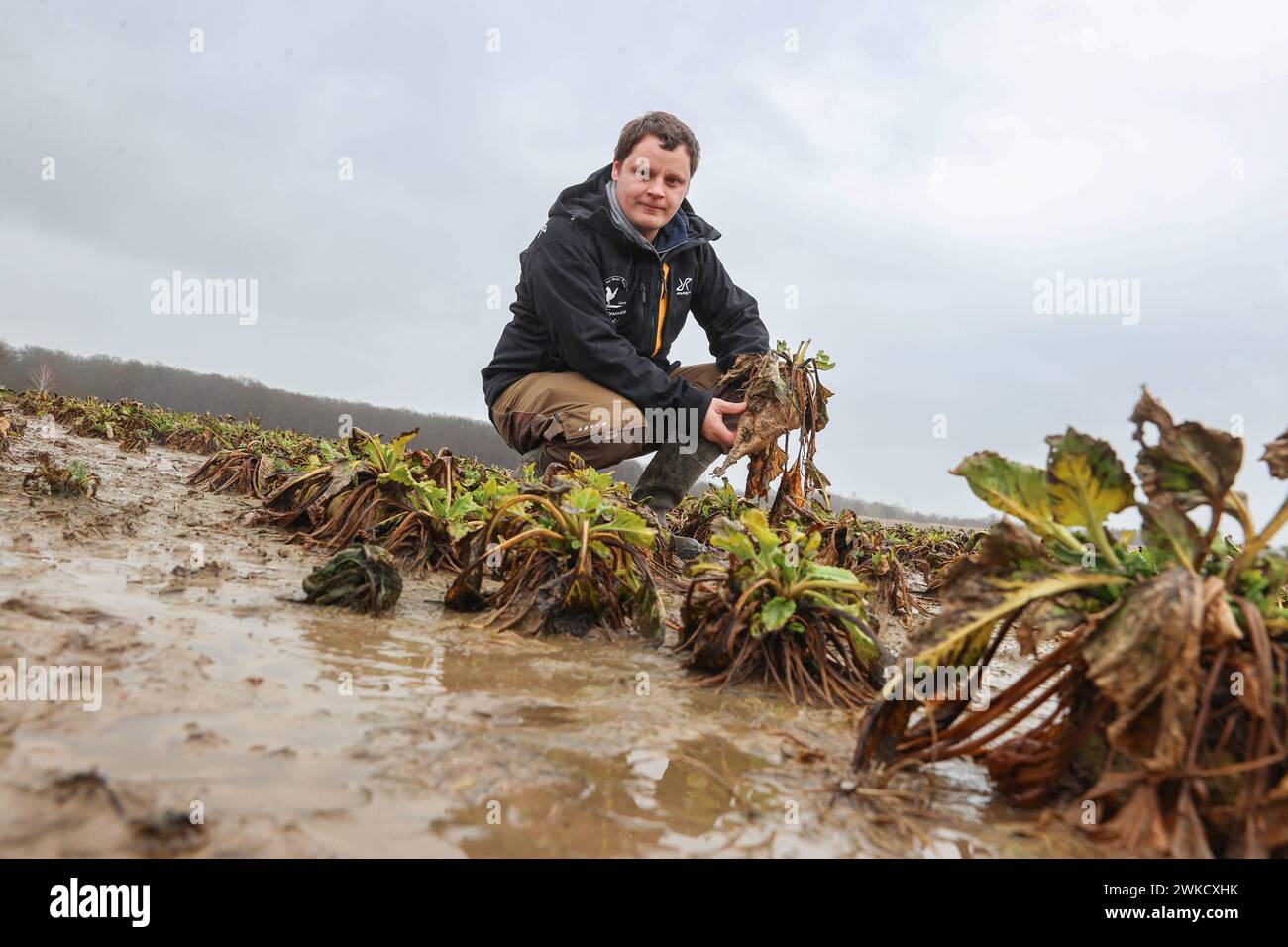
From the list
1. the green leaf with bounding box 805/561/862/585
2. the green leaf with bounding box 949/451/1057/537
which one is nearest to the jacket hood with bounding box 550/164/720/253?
the green leaf with bounding box 805/561/862/585

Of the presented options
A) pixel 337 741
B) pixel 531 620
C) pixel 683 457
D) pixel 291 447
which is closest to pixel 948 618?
pixel 337 741

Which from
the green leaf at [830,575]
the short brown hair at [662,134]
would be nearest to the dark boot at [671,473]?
the short brown hair at [662,134]

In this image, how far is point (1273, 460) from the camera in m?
1.55

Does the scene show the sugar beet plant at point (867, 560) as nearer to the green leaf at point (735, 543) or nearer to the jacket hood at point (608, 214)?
the green leaf at point (735, 543)

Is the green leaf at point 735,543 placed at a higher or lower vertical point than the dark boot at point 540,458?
lower

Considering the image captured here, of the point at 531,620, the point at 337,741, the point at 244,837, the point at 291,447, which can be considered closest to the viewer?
the point at 244,837

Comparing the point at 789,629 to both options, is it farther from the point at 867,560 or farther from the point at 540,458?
the point at 540,458

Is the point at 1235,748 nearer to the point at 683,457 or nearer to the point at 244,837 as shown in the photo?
the point at 244,837

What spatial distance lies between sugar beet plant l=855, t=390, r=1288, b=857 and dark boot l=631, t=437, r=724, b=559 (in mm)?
3520

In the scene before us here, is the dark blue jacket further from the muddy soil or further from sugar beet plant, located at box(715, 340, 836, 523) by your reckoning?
the muddy soil

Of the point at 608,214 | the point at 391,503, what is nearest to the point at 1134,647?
the point at 391,503

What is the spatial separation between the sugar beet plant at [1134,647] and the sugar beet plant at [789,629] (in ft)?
1.89

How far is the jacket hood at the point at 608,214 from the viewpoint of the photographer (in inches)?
197

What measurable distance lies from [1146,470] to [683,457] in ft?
12.8
